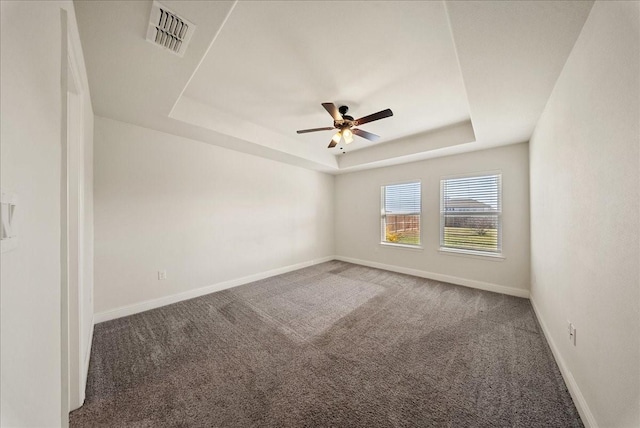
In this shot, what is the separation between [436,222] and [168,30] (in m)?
4.43

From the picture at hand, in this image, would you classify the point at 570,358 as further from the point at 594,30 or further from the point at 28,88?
the point at 28,88

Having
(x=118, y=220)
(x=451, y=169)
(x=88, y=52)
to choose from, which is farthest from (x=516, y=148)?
(x=118, y=220)

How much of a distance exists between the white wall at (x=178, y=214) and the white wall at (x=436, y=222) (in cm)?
159

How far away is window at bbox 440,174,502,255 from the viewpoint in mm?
3646

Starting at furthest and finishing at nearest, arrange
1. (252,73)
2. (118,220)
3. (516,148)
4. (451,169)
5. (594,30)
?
(451,169), (516,148), (118,220), (252,73), (594,30)

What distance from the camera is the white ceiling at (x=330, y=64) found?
55.1 inches

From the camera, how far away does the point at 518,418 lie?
4.68 ft

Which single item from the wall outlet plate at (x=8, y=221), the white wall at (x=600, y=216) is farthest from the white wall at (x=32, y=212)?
the white wall at (x=600, y=216)

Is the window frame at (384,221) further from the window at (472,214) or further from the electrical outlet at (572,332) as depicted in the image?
the electrical outlet at (572,332)

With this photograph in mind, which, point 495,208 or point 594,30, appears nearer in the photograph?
point 594,30

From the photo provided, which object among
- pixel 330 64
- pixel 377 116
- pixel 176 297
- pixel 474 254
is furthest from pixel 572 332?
pixel 176 297

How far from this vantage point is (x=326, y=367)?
1.87 metres

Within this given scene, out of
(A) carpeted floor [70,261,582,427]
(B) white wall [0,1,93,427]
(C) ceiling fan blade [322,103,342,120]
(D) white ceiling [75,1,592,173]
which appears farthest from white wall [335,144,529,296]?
(B) white wall [0,1,93,427]

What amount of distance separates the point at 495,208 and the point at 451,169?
945 millimetres
